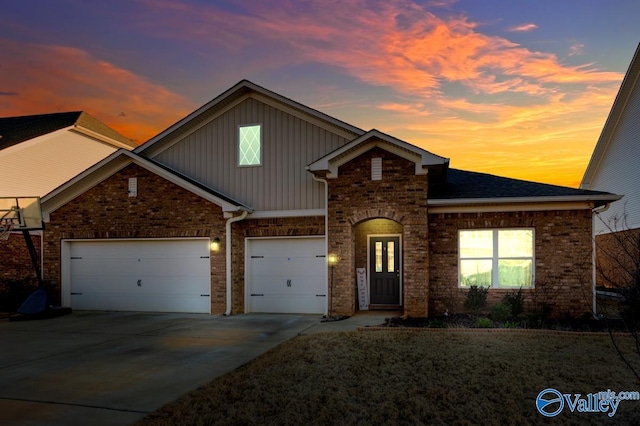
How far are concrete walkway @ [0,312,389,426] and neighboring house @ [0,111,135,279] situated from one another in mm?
5777

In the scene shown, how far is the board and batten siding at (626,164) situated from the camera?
20312 mm

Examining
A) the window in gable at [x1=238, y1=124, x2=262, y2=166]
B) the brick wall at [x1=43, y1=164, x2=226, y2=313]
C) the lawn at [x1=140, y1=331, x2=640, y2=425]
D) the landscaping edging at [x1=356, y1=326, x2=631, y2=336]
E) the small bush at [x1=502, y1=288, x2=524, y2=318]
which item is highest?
the window in gable at [x1=238, y1=124, x2=262, y2=166]

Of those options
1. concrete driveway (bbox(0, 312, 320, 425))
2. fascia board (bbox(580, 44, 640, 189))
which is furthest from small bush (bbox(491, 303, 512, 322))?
fascia board (bbox(580, 44, 640, 189))

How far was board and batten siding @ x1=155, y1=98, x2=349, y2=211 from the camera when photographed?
14.5 meters

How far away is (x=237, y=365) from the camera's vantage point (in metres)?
7.99

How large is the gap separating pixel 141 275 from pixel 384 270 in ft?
24.9

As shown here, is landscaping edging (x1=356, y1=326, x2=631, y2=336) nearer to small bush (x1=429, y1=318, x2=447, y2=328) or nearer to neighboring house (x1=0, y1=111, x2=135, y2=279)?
small bush (x1=429, y1=318, x2=447, y2=328)

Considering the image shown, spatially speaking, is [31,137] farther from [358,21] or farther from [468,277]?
[468,277]

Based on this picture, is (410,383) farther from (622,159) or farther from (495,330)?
(622,159)

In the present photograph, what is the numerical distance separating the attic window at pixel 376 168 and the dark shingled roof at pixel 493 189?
1606 millimetres

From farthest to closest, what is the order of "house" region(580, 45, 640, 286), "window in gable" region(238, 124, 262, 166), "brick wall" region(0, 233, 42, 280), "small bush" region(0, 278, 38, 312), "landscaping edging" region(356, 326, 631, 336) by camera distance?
"house" region(580, 45, 640, 286) → "brick wall" region(0, 233, 42, 280) → "small bush" region(0, 278, 38, 312) → "window in gable" region(238, 124, 262, 166) → "landscaping edging" region(356, 326, 631, 336)

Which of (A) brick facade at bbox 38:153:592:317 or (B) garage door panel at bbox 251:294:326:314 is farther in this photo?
(B) garage door panel at bbox 251:294:326:314

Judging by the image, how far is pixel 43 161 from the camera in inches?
868

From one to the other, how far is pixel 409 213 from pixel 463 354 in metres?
5.00
